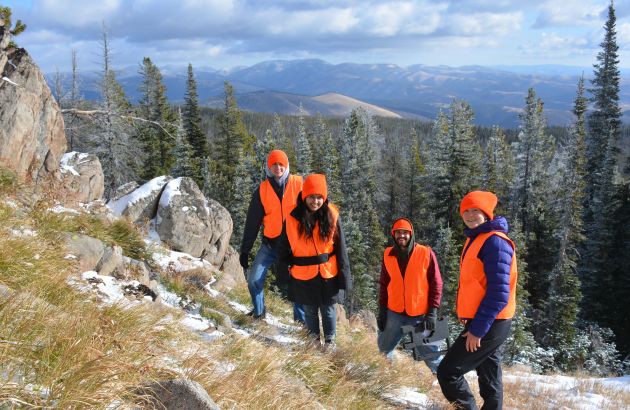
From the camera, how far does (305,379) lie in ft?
13.9

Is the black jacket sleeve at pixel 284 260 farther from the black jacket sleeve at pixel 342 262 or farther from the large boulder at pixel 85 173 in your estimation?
the large boulder at pixel 85 173

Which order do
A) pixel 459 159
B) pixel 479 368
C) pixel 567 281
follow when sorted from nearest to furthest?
pixel 479 368 → pixel 567 281 → pixel 459 159

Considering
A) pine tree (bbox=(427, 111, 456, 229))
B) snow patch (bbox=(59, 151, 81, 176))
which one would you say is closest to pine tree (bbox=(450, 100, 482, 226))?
pine tree (bbox=(427, 111, 456, 229))

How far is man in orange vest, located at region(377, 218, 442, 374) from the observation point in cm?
523

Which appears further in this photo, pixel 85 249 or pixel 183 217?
pixel 183 217

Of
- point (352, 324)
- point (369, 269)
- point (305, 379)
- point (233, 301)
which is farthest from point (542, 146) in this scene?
point (305, 379)

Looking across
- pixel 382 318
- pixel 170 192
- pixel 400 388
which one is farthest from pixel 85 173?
pixel 400 388

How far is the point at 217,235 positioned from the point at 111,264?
6.42 meters

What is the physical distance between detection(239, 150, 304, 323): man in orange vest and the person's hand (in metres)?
2.62

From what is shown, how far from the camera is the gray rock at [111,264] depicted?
20.8ft

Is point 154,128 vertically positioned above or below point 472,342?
above

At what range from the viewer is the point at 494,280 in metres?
3.87

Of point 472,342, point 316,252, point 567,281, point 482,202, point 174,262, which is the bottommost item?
point 567,281

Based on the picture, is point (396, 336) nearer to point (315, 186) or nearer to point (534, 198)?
point (315, 186)
